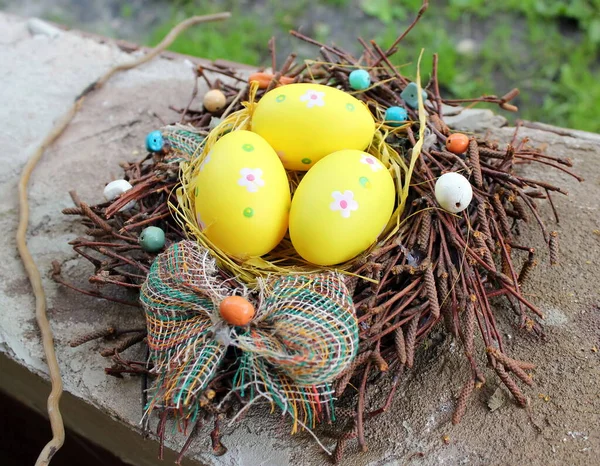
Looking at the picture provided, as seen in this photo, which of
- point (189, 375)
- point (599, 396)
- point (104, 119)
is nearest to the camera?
point (189, 375)

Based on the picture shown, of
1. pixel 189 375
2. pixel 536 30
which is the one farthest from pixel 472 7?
pixel 189 375

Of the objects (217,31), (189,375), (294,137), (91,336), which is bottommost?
(217,31)

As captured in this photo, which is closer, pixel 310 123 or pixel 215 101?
pixel 310 123

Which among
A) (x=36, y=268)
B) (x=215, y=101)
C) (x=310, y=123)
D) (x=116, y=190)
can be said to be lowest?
(x=36, y=268)

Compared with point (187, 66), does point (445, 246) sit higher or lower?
higher

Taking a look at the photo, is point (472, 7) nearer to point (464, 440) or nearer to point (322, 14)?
point (322, 14)

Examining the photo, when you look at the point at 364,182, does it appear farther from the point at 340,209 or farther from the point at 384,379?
the point at 384,379

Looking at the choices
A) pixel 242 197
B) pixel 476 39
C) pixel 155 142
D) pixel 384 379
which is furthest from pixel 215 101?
pixel 476 39
